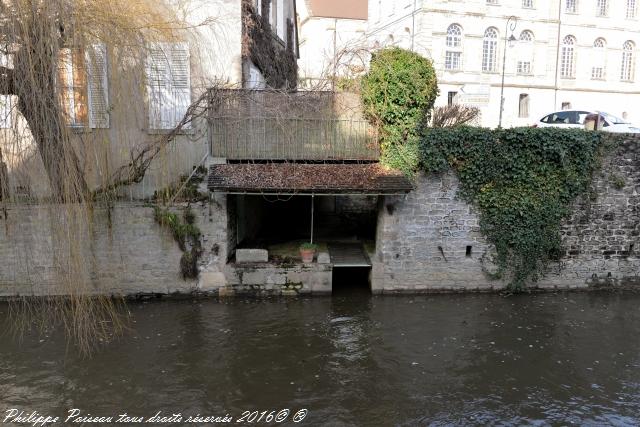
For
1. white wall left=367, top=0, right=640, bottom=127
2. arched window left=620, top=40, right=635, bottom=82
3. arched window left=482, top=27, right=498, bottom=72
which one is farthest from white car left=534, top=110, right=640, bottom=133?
arched window left=620, top=40, right=635, bottom=82

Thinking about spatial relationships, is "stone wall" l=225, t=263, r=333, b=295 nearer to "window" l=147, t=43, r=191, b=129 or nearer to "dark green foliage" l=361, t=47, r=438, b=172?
"dark green foliage" l=361, t=47, r=438, b=172

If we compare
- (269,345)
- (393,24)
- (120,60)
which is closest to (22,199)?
(120,60)

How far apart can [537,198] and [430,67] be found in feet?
12.9

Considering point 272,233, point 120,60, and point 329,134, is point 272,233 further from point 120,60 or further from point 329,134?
point 120,60

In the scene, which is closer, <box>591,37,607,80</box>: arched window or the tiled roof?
the tiled roof

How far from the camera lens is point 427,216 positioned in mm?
10836

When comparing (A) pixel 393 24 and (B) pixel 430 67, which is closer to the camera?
(B) pixel 430 67

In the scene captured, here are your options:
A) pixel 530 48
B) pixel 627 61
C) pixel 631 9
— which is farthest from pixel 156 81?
pixel 631 9

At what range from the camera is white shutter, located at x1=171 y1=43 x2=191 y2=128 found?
10.2 meters

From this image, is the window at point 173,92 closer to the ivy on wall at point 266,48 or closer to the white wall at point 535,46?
the ivy on wall at point 266,48

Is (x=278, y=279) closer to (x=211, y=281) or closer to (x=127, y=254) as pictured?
(x=211, y=281)

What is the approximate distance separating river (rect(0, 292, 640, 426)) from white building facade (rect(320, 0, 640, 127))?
2232 centimetres

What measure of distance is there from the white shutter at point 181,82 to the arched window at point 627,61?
34.9 meters

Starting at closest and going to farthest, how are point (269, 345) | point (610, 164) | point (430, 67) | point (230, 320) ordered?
1. point (269, 345)
2. point (230, 320)
3. point (430, 67)
4. point (610, 164)
